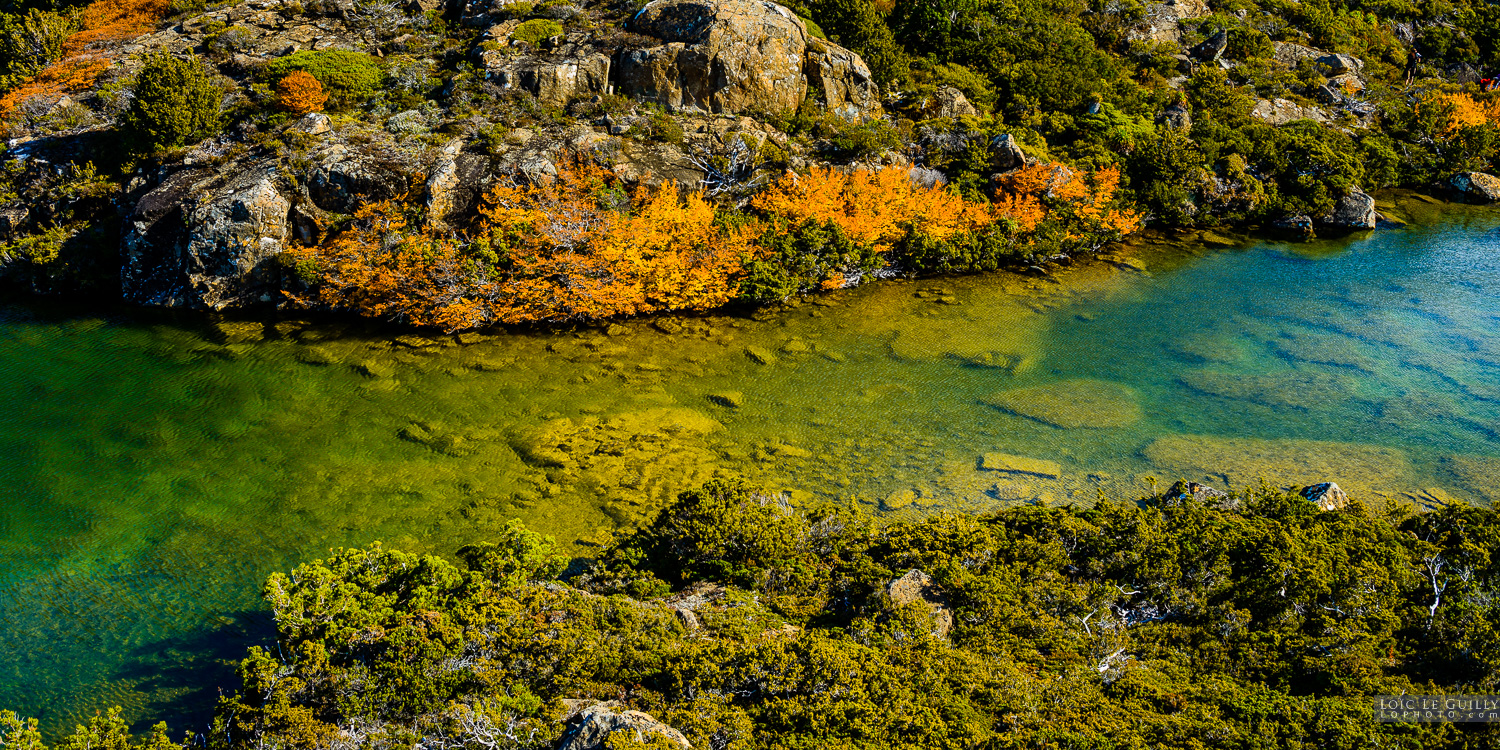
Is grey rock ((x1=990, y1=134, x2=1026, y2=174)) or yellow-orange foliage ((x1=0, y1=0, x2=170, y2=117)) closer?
grey rock ((x1=990, y1=134, x2=1026, y2=174))

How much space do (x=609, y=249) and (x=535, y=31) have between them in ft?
45.8

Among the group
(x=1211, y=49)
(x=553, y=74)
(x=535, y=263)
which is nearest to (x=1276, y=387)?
(x=535, y=263)

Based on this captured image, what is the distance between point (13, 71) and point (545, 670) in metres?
40.2

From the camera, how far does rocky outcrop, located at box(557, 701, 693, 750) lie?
32.0ft

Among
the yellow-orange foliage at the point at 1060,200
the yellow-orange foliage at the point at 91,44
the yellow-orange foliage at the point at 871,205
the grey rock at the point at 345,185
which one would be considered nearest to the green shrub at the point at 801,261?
the yellow-orange foliage at the point at 871,205

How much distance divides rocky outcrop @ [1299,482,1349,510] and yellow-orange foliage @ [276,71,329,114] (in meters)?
33.2

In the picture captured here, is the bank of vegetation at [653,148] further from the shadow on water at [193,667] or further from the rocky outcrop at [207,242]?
the shadow on water at [193,667]

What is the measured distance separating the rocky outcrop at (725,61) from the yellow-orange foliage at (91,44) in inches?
878

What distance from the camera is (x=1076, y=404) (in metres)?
22.2

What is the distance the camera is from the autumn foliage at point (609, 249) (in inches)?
1003

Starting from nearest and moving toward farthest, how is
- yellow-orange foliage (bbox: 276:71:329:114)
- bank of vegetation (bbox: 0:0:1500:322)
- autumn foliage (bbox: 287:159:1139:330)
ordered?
autumn foliage (bbox: 287:159:1139:330), bank of vegetation (bbox: 0:0:1500:322), yellow-orange foliage (bbox: 276:71:329:114)

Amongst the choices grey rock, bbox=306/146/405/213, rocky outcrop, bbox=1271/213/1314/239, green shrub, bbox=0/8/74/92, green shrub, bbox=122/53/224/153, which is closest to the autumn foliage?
grey rock, bbox=306/146/405/213

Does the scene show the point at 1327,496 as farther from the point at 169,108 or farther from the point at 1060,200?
the point at 169,108

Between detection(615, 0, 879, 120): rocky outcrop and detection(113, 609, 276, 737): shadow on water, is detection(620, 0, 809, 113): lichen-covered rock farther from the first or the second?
detection(113, 609, 276, 737): shadow on water
